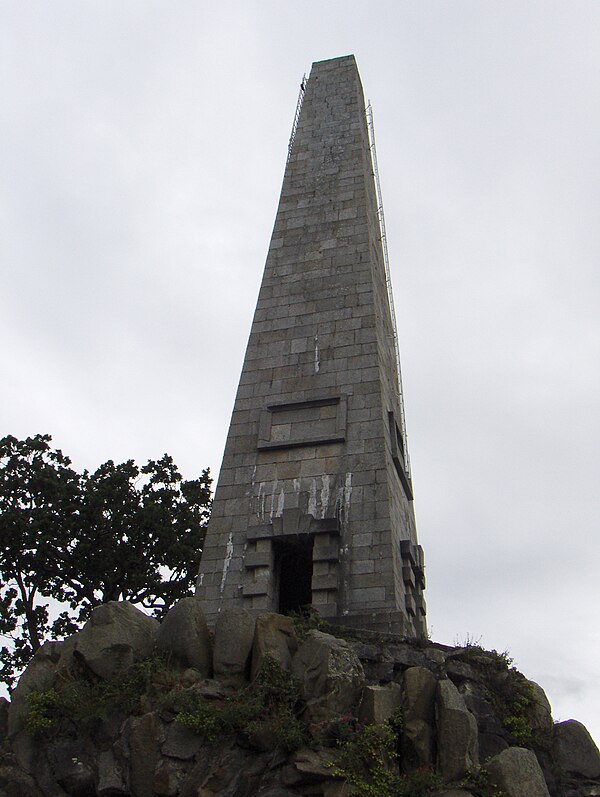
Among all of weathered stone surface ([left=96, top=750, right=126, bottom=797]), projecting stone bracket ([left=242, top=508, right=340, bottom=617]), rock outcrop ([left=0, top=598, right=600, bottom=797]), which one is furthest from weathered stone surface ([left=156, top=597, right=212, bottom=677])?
projecting stone bracket ([left=242, top=508, right=340, bottom=617])

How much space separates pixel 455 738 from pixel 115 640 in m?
4.83

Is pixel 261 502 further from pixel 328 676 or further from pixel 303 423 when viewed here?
pixel 328 676

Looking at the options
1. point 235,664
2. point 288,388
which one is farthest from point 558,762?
point 288,388

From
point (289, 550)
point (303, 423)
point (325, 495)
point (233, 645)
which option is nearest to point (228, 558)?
point (289, 550)

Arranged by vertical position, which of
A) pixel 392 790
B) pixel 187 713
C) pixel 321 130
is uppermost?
pixel 321 130

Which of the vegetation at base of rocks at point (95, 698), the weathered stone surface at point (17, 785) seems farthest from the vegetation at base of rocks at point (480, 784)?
the weathered stone surface at point (17, 785)

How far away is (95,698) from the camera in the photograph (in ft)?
37.7

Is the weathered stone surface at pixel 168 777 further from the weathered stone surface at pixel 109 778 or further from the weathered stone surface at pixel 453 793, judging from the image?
the weathered stone surface at pixel 453 793

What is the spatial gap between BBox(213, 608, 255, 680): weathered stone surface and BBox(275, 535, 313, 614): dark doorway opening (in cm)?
341

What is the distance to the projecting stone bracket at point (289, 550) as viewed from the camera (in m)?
14.2

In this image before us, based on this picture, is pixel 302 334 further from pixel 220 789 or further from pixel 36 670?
pixel 220 789

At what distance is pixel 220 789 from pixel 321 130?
16409 millimetres

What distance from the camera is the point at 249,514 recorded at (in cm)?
1553

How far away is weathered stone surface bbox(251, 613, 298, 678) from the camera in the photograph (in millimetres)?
11500
